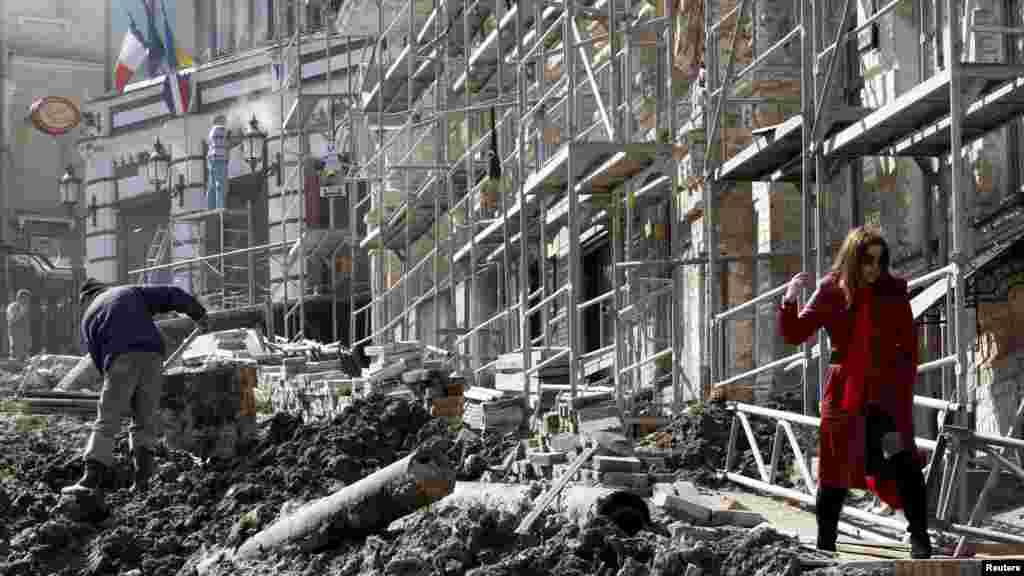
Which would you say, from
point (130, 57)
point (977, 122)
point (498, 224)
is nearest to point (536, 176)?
point (498, 224)

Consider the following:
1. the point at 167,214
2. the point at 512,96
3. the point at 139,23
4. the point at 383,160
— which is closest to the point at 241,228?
the point at 167,214

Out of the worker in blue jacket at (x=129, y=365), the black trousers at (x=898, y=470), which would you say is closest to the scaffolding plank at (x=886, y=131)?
the black trousers at (x=898, y=470)

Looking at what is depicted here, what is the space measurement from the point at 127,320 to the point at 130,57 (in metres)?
39.0

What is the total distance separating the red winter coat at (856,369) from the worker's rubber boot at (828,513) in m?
0.04

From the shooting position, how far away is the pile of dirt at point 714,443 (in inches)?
476

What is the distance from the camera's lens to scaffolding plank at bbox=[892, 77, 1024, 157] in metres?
9.76

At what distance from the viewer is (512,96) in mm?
22375

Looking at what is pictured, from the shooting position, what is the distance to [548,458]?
11.1m

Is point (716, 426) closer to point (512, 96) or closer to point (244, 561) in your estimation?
point (244, 561)

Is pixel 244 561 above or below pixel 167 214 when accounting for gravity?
below

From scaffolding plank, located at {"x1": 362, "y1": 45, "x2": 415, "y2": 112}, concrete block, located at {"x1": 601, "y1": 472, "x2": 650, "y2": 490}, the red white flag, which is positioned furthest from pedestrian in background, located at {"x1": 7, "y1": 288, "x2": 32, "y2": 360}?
concrete block, located at {"x1": 601, "y1": 472, "x2": 650, "y2": 490}

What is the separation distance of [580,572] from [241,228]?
37.2 m

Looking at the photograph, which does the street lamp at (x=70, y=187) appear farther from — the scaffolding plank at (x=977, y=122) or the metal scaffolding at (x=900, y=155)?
the scaffolding plank at (x=977, y=122)

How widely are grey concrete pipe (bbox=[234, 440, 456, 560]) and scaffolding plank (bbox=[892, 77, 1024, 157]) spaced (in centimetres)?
365
